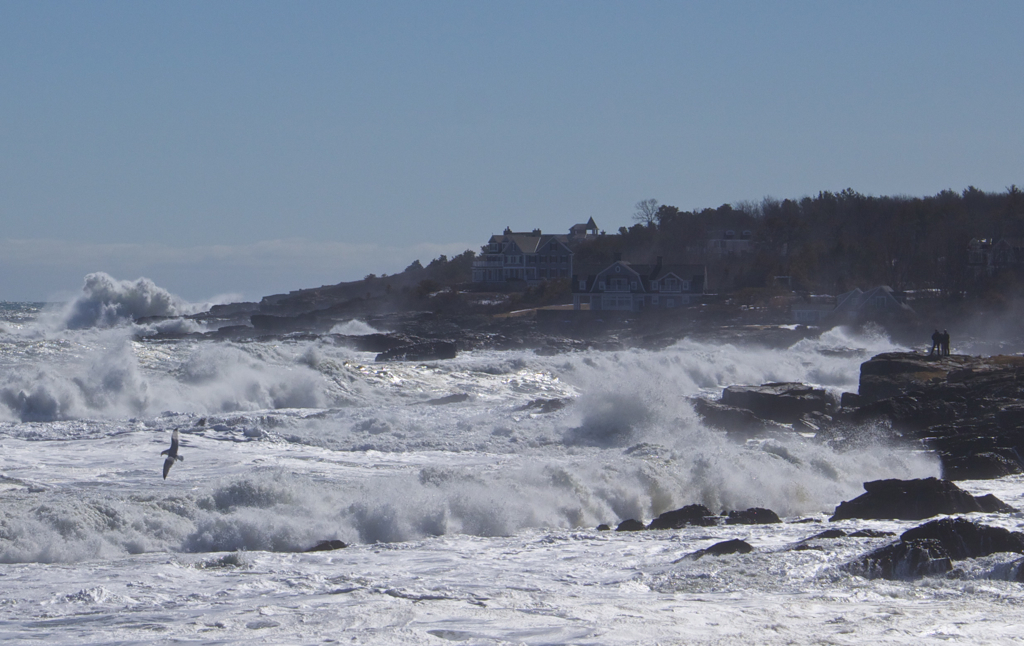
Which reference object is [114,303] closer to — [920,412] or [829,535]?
[920,412]

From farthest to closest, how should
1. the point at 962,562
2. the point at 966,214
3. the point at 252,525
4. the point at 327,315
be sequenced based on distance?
the point at 966,214, the point at 327,315, the point at 252,525, the point at 962,562

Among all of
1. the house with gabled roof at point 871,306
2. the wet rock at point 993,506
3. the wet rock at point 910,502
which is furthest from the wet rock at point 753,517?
the house with gabled roof at point 871,306

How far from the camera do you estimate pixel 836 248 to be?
261 feet

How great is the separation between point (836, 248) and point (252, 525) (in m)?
73.8

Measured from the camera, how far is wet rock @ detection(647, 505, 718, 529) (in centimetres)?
1299

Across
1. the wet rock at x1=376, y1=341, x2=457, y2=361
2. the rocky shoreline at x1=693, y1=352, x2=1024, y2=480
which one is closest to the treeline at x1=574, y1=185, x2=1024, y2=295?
the wet rock at x1=376, y1=341, x2=457, y2=361

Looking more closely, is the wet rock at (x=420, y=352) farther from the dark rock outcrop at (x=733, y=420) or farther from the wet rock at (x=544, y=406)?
the dark rock outcrop at (x=733, y=420)

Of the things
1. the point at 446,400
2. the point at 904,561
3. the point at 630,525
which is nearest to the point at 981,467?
the point at 630,525

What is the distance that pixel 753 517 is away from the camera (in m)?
13.2

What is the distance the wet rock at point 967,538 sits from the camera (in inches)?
406

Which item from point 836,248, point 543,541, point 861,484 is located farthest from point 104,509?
point 836,248

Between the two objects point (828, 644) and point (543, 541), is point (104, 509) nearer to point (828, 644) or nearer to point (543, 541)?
point (543, 541)

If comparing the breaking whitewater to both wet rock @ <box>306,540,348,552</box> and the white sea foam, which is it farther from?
the white sea foam

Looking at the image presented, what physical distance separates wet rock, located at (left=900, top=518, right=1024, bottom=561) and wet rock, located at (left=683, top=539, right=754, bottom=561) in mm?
1628
